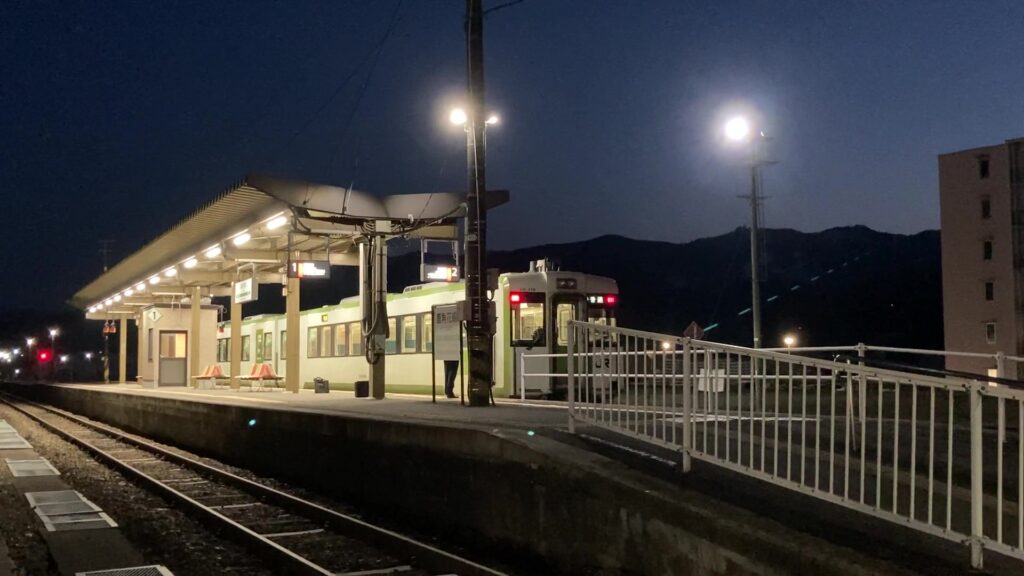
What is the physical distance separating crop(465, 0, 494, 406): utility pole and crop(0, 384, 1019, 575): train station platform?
2.82 ft

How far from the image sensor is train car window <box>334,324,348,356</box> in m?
27.6

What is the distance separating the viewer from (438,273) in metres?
27.0

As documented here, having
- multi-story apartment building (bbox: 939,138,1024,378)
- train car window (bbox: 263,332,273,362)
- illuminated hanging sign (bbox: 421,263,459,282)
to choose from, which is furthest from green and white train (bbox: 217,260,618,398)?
multi-story apartment building (bbox: 939,138,1024,378)

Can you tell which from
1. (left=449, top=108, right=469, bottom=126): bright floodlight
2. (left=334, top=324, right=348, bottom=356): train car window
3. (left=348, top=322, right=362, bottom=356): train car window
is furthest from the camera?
(left=334, top=324, right=348, bottom=356): train car window

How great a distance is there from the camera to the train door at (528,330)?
67.0ft

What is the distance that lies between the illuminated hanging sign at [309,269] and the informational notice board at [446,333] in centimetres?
776

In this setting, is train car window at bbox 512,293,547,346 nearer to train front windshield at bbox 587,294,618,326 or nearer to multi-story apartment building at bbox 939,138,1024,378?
train front windshield at bbox 587,294,618,326

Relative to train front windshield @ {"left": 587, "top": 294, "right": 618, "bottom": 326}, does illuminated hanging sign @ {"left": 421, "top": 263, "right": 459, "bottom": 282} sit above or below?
above

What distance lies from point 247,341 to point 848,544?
112 ft

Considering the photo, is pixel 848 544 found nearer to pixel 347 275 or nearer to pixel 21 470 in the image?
pixel 21 470

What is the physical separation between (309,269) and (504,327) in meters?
6.05

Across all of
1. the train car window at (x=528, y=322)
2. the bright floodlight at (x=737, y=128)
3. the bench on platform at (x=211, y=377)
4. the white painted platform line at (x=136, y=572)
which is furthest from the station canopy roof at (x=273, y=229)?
the white painted platform line at (x=136, y=572)

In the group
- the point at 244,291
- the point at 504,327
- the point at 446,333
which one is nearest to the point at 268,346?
the point at 244,291

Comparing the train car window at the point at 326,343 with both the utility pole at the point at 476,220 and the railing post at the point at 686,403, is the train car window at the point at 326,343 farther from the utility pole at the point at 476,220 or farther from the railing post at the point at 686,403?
the railing post at the point at 686,403
